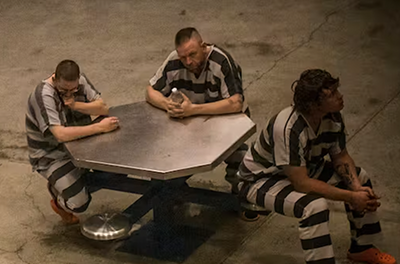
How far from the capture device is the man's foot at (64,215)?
19.5 feet

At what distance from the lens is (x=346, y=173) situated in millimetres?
5160

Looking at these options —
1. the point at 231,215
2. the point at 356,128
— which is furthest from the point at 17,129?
the point at 356,128

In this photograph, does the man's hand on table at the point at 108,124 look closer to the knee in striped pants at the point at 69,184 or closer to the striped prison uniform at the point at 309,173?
the knee in striped pants at the point at 69,184

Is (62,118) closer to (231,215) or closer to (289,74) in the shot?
(231,215)

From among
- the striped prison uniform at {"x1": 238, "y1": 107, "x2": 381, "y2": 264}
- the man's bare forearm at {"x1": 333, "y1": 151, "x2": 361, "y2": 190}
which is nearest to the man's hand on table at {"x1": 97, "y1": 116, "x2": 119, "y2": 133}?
the striped prison uniform at {"x1": 238, "y1": 107, "x2": 381, "y2": 264}

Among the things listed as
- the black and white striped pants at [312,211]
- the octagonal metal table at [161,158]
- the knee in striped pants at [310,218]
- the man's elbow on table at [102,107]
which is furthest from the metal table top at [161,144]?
the knee in striped pants at [310,218]

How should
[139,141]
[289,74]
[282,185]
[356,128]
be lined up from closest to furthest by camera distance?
1. [282,185]
2. [139,141]
3. [356,128]
4. [289,74]

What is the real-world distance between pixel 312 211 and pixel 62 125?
1721mm

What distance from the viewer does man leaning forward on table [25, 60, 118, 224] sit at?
546 centimetres

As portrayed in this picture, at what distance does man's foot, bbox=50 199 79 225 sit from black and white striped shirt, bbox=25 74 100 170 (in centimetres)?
33

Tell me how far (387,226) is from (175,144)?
1533 millimetres

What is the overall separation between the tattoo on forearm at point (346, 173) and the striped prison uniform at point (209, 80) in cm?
88

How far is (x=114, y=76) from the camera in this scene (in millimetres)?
8195

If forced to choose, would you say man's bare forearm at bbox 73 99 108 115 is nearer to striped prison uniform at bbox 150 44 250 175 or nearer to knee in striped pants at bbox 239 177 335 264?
striped prison uniform at bbox 150 44 250 175
